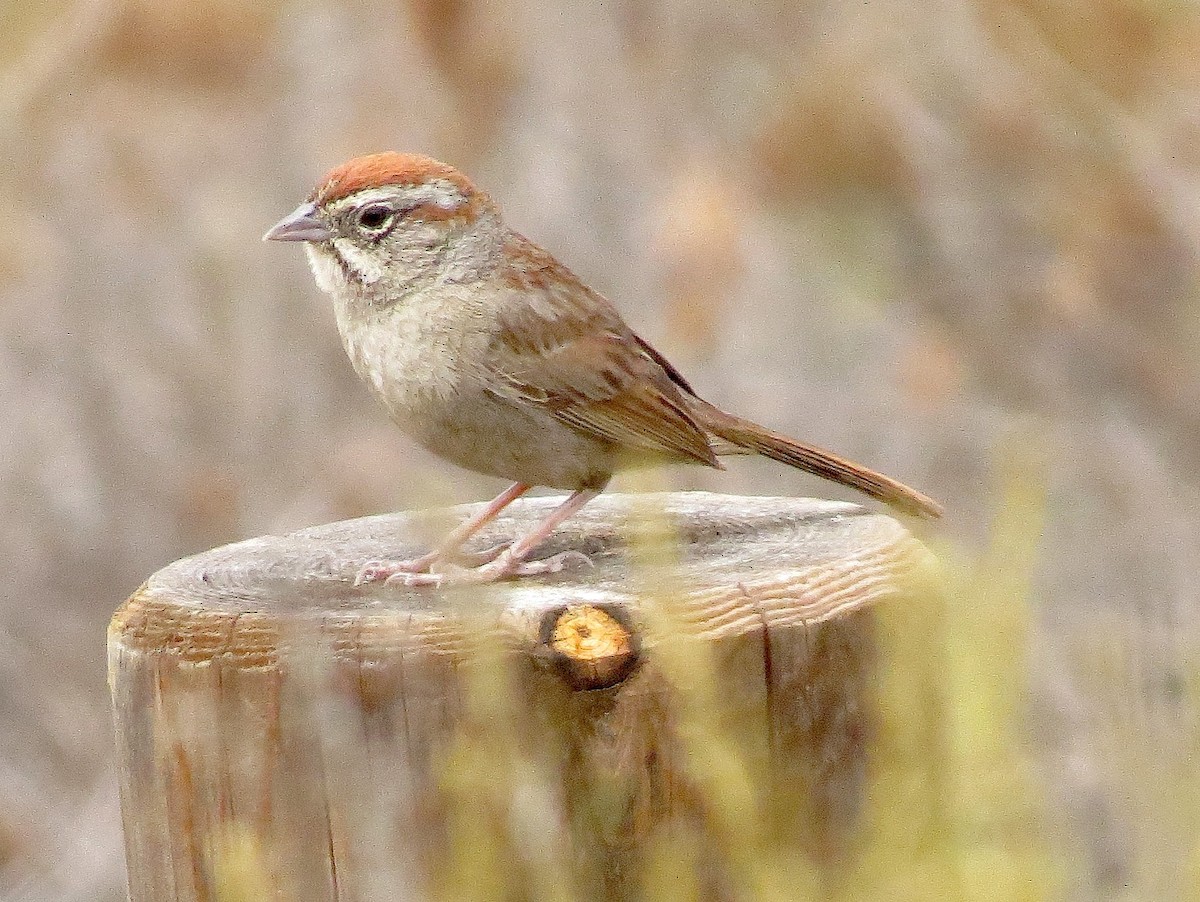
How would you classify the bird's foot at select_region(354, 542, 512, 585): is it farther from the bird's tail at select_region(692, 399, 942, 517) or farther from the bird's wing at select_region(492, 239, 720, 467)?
the bird's tail at select_region(692, 399, 942, 517)

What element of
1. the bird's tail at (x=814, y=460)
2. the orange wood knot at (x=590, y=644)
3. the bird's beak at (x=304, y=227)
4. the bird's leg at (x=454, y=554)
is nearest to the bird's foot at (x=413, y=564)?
the bird's leg at (x=454, y=554)

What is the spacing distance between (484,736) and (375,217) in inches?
74.5

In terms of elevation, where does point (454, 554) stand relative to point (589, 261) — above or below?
below

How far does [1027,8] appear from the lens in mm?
6309

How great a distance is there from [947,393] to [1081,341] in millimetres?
603

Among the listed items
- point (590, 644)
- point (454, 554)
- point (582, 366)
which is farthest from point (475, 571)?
point (582, 366)

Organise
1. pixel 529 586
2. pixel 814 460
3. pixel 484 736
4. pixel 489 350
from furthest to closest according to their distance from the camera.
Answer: pixel 814 460 → pixel 489 350 → pixel 529 586 → pixel 484 736

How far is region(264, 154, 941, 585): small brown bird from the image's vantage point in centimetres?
→ 429

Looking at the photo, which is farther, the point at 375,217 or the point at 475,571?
the point at 375,217

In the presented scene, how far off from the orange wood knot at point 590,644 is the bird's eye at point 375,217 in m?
1.70

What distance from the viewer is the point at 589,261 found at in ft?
25.0

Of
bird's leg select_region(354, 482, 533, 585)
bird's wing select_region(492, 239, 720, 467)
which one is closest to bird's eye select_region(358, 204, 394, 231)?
bird's wing select_region(492, 239, 720, 467)

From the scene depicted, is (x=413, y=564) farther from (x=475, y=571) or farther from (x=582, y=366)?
(x=582, y=366)

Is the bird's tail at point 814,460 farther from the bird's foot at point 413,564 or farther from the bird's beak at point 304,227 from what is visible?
the bird's beak at point 304,227
